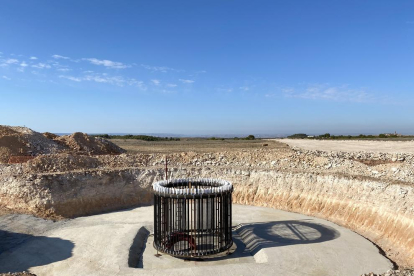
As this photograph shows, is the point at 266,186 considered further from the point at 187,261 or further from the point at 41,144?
Result: the point at 41,144

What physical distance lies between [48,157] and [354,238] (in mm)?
22131

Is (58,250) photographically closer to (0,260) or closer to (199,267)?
(0,260)

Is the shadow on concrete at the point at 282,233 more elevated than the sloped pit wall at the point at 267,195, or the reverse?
the sloped pit wall at the point at 267,195

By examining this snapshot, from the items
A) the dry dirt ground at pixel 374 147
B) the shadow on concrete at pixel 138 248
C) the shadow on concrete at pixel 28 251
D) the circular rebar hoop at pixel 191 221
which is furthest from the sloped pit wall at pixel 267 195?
the dry dirt ground at pixel 374 147

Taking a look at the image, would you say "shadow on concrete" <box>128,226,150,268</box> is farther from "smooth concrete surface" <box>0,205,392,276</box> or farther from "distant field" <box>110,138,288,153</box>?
"distant field" <box>110,138,288,153</box>

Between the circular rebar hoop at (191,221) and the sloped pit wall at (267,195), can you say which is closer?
the circular rebar hoop at (191,221)

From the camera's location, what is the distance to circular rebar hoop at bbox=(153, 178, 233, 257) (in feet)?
42.6

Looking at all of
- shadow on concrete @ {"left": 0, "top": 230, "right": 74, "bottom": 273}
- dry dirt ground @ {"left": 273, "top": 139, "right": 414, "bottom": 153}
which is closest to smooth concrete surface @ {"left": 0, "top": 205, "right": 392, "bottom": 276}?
shadow on concrete @ {"left": 0, "top": 230, "right": 74, "bottom": 273}

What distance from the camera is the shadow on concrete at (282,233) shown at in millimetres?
14547

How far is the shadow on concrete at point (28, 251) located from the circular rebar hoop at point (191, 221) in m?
4.07

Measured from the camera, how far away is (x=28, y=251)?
13.8m

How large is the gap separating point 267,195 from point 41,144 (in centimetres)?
2511

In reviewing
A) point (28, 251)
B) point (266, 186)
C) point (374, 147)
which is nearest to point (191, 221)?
point (28, 251)

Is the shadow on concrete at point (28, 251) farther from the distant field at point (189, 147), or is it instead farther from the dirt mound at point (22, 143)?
the distant field at point (189, 147)
